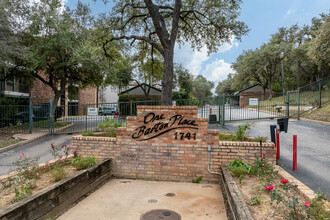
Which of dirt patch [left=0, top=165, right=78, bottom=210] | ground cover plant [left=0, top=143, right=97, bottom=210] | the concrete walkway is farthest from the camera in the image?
the concrete walkway

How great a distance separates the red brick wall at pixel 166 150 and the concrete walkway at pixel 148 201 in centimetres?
35

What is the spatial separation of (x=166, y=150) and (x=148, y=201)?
1660 mm

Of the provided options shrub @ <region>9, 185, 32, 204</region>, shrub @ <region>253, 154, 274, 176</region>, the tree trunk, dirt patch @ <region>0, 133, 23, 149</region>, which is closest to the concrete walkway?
shrub @ <region>9, 185, 32, 204</region>

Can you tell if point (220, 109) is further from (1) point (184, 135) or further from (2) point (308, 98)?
(2) point (308, 98)

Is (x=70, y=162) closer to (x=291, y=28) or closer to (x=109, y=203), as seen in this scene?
(x=109, y=203)

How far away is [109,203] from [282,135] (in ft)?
25.7

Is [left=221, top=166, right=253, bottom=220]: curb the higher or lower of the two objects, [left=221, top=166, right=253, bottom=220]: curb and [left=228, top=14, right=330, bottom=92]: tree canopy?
the lower

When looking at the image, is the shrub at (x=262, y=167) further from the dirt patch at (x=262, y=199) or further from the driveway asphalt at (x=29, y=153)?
the driveway asphalt at (x=29, y=153)

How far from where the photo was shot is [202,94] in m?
70.8

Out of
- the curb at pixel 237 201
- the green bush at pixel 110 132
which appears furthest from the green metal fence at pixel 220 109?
the curb at pixel 237 201


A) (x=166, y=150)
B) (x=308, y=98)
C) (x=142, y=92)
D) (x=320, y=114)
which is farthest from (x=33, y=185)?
(x=142, y=92)

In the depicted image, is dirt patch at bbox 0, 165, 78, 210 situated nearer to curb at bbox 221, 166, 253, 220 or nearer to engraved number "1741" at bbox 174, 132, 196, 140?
engraved number "1741" at bbox 174, 132, 196, 140

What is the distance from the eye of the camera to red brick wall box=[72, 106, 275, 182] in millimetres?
5914

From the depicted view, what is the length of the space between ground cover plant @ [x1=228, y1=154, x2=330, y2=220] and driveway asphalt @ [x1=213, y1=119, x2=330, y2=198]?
3.21 ft
